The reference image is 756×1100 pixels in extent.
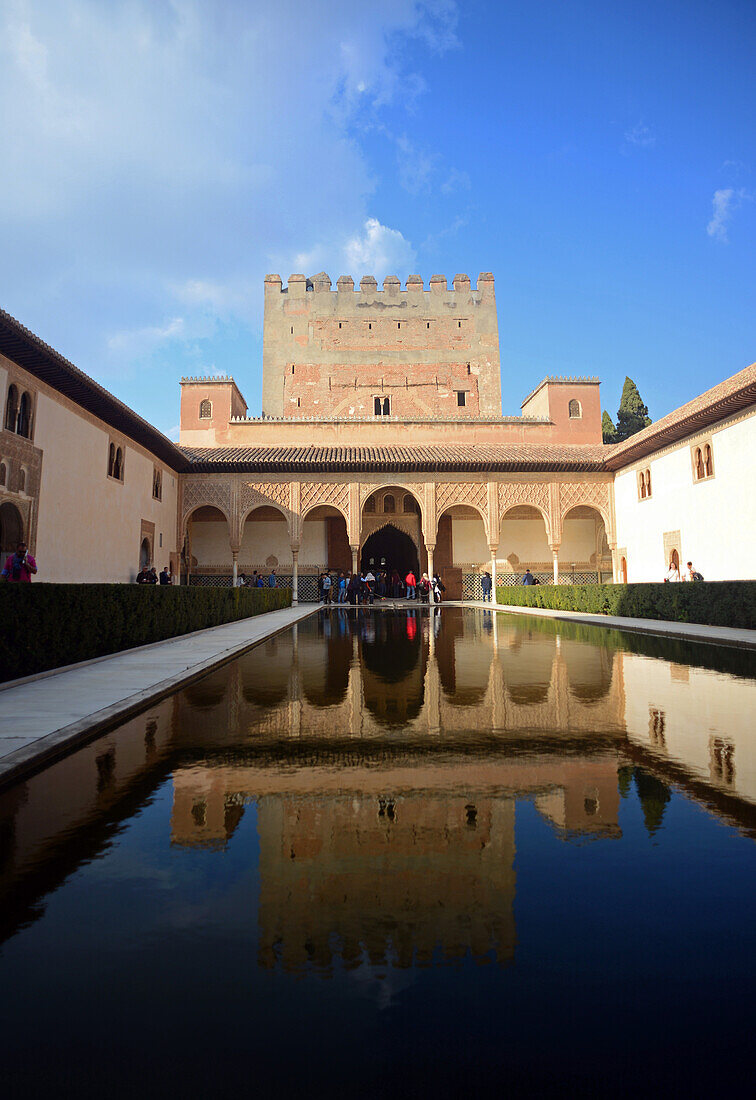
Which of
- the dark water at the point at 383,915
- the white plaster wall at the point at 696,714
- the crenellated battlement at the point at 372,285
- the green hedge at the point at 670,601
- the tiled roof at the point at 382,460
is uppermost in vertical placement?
the crenellated battlement at the point at 372,285

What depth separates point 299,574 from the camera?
2567 centimetres

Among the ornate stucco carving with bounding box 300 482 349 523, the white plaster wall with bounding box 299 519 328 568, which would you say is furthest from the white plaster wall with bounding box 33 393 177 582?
the white plaster wall with bounding box 299 519 328 568

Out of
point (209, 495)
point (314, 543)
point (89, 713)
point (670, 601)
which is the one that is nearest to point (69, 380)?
point (209, 495)

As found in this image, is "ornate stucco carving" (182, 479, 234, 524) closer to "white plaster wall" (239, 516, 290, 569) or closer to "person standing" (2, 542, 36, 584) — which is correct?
"white plaster wall" (239, 516, 290, 569)

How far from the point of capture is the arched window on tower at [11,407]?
11913 mm

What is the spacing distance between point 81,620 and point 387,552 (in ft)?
79.4

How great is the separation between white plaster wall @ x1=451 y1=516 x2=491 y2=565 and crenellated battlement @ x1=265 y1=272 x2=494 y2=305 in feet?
49.2

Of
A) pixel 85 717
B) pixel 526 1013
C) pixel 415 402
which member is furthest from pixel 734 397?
pixel 415 402

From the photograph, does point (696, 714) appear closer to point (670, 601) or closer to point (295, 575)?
point (670, 601)

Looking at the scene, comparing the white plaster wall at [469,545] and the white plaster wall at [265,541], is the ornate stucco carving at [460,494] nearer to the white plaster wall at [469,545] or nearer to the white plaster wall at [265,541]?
the white plaster wall at [469,545]

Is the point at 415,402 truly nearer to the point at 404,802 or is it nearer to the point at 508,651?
the point at 508,651

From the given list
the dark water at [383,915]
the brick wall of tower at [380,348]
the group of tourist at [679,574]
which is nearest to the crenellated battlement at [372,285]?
the brick wall of tower at [380,348]

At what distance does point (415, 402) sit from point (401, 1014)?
32.9 meters

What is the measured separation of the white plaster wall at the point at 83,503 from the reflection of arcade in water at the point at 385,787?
32.8 feet
